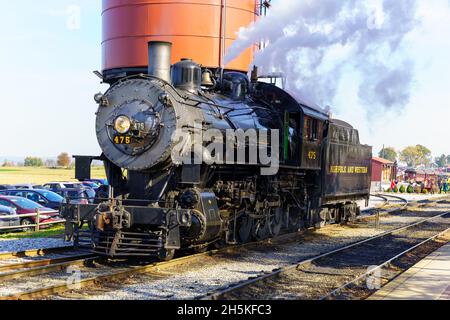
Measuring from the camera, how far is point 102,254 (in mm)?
10570

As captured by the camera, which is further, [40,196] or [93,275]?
[40,196]

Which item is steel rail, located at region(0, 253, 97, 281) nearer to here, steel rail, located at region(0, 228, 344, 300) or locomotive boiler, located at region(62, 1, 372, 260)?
steel rail, located at region(0, 228, 344, 300)

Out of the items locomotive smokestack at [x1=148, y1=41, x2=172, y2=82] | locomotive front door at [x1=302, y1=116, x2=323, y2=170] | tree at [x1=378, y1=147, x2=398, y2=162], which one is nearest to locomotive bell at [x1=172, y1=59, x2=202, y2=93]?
locomotive smokestack at [x1=148, y1=41, x2=172, y2=82]

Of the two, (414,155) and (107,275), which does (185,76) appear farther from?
(414,155)

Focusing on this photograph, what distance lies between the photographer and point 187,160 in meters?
10.8

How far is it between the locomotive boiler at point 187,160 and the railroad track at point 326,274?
71.1 inches

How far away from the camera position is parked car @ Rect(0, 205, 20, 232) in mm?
16734

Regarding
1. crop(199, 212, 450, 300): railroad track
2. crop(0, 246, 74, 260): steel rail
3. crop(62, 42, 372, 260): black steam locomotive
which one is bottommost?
crop(199, 212, 450, 300): railroad track

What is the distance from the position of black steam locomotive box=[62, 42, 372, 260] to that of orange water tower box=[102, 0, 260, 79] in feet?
27.8

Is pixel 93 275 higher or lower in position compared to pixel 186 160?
lower

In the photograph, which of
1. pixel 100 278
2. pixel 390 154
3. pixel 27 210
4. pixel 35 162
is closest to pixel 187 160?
pixel 100 278

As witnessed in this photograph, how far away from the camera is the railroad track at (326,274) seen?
27.5 feet

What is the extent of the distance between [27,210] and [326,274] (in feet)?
38.3
